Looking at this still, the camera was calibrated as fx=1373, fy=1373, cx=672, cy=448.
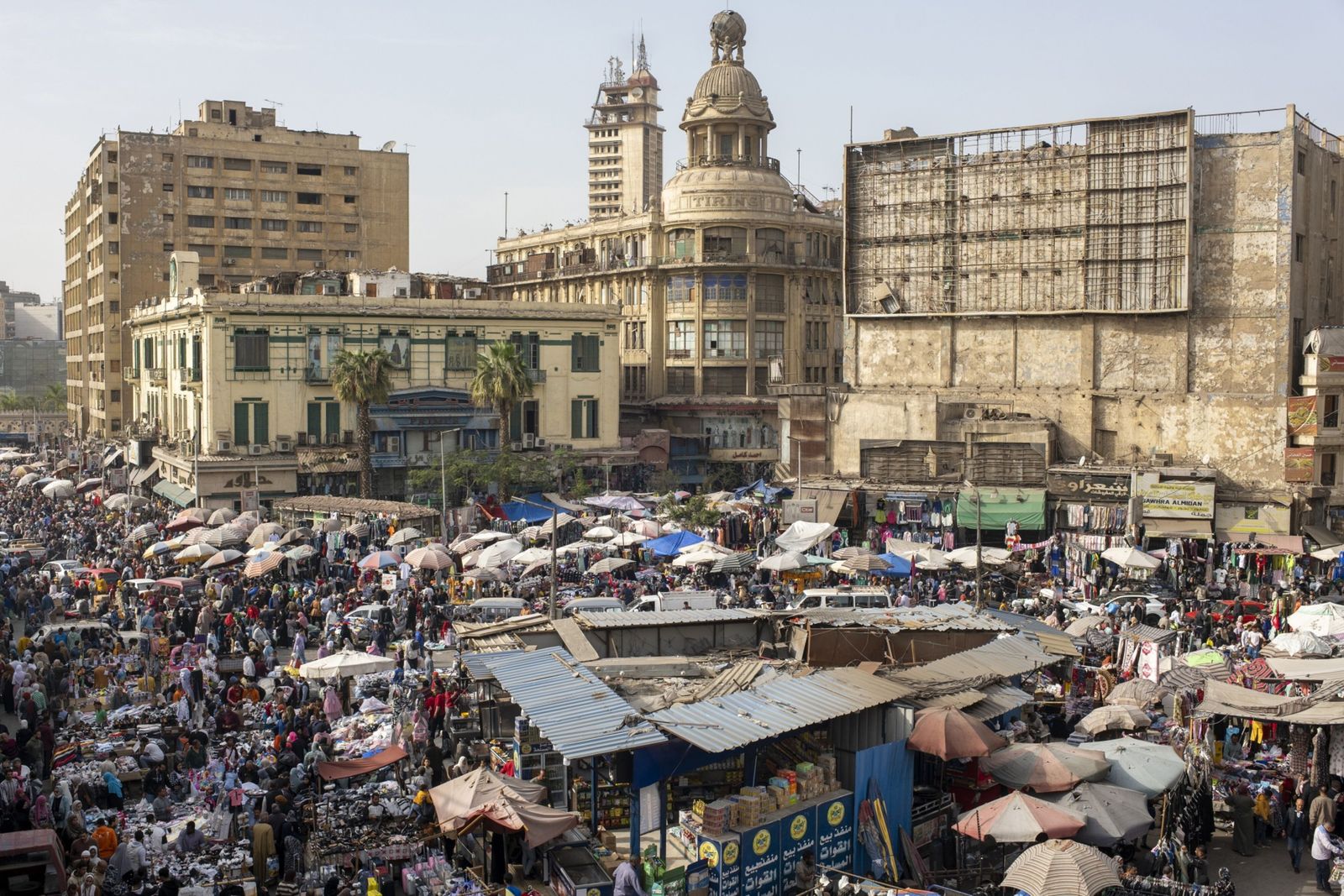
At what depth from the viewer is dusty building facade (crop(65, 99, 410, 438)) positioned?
3297 inches

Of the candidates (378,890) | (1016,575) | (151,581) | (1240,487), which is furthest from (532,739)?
(1240,487)

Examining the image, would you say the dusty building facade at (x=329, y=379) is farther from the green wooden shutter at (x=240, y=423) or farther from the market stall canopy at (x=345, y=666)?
the market stall canopy at (x=345, y=666)

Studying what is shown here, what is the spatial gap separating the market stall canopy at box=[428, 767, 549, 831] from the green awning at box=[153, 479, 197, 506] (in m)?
38.8

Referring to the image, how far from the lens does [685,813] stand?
17438 mm

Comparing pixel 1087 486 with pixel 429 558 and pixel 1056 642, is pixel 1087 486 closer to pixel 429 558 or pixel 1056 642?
pixel 429 558

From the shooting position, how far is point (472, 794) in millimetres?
17938

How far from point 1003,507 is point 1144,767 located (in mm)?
31293

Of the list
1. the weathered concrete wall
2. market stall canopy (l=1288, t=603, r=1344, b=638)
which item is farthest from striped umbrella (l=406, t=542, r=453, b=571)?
Answer: the weathered concrete wall

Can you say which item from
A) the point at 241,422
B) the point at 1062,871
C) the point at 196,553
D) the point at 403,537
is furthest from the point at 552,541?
the point at 241,422

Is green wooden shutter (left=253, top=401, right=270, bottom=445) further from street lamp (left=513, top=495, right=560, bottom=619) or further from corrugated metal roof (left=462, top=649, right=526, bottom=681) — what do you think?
corrugated metal roof (left=462, top=649, right=526, bottom=681)

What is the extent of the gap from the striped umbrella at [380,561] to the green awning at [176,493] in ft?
60.0

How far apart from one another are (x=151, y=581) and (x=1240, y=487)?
37363 millimetres

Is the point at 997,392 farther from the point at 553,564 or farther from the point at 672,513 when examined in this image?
the point at 553,564

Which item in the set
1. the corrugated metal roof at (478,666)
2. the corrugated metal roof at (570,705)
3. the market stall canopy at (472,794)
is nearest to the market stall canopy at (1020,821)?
the corrugated metal roof at (570,705)
